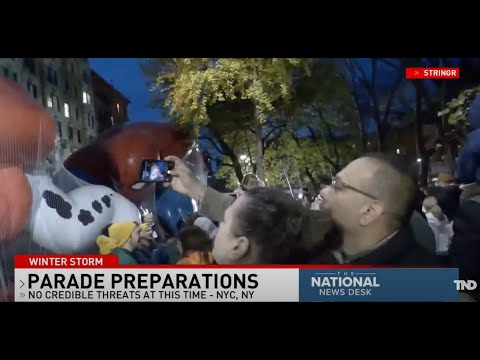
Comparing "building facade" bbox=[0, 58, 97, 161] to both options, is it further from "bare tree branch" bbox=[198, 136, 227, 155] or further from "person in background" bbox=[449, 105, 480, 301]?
"person in background" bbox=[449, 105, 480, 301]

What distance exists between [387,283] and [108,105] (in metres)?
2.51

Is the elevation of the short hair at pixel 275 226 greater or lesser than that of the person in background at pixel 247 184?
lesser

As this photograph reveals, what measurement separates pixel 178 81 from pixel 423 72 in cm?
186

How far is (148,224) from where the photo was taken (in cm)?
423

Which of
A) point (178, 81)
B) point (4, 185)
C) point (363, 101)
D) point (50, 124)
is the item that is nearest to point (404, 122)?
point (363, 101)

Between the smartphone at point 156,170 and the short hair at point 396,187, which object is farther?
the smartphone at point 156,170

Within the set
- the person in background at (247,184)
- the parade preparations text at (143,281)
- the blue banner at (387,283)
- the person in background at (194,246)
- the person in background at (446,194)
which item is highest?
the person in background at (247,184)

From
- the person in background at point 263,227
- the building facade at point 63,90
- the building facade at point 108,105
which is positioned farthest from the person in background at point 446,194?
the building facade at point 63,90

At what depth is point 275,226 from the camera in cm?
411

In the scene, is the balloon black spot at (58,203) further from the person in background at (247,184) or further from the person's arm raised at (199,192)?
the person in background at (247,184)

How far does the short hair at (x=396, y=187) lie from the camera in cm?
411

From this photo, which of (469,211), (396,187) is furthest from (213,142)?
(469,211)

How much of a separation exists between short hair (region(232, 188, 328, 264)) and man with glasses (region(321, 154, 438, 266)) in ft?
0.80
